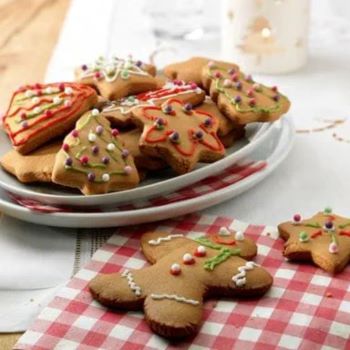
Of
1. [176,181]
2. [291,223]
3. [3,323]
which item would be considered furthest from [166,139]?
[3,323]

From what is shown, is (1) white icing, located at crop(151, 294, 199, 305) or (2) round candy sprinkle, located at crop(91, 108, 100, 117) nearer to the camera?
(1) white icing, located at crop(151, 294, 199, 305)

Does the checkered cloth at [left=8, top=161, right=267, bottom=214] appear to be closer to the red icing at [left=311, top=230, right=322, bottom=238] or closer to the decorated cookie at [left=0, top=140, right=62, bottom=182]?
the decorated cookie at [left=0, top=140, right=62, bottom=182]

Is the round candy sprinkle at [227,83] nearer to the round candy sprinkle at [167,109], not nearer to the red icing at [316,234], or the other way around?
the round candy sprinkle at [167,109]

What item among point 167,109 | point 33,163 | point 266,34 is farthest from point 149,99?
point 266,34

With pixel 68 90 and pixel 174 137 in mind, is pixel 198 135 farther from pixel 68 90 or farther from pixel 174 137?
pixel 68 90

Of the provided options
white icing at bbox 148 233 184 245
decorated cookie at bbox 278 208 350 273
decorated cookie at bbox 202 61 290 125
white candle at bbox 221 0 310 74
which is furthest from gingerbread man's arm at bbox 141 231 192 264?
white candle at bbox 221 0 310 74

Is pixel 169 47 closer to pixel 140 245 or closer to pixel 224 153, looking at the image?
pixel 224 153
